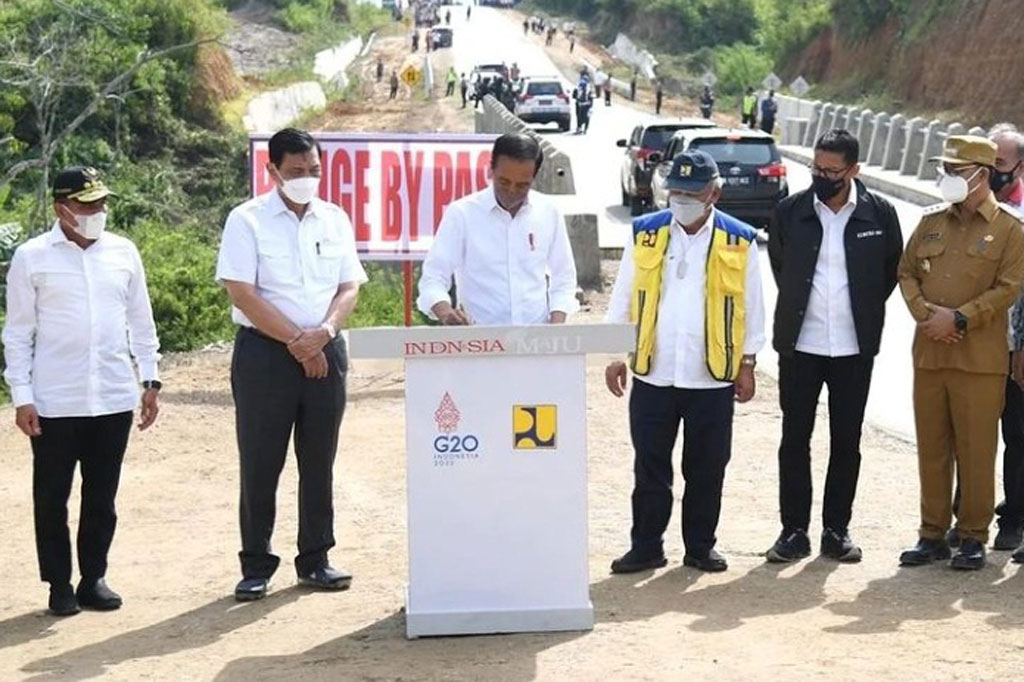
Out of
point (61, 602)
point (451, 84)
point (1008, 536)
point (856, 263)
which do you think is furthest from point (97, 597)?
point (451, 84)

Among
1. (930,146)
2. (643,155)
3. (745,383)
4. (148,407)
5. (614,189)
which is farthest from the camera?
(614,189)

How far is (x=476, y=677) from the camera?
653 centimetres

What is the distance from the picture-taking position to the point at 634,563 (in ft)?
26.8

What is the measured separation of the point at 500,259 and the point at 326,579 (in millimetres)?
1620

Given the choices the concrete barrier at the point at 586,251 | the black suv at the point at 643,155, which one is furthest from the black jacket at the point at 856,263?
the black suv at the point at 643,155

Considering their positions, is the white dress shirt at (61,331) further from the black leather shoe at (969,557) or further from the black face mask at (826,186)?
the black leather shoe at (969,557)

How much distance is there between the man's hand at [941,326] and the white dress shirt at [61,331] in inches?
139

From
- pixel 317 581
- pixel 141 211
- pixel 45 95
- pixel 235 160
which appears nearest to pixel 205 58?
pixel 235 160

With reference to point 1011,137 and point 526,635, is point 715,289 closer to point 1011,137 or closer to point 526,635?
point 1011,137

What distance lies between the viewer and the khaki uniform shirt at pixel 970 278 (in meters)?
8.00

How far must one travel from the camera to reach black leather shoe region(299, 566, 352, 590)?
7.92 m

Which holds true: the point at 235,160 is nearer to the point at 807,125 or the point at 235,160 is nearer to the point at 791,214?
the point at 807,125

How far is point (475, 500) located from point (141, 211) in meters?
25.7

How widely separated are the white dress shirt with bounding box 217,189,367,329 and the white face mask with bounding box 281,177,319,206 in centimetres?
9
